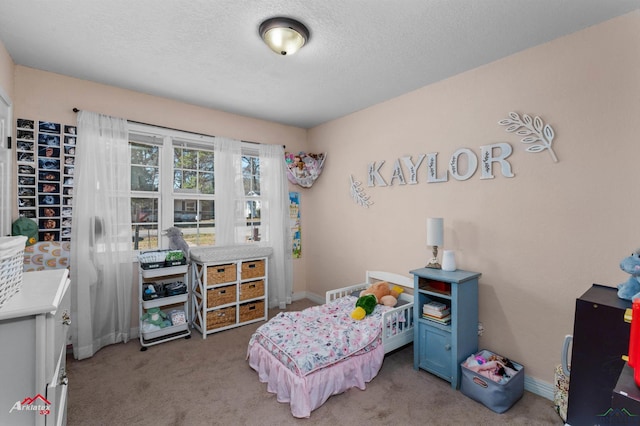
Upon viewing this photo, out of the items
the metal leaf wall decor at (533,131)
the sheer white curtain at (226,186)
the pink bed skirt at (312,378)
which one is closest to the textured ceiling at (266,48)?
the metal leaf wall decor at (533,131)

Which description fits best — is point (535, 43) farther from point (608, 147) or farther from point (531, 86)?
point (608, 147)

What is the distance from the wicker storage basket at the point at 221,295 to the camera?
3.18 meters

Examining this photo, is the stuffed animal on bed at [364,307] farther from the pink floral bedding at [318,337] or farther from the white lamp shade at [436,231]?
the white lamp shade at [436,231]

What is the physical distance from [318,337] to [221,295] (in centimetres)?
144

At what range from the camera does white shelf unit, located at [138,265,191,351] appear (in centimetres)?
290

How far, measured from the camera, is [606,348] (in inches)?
55.3

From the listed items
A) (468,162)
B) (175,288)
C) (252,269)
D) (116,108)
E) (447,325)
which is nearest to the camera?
(447,325)

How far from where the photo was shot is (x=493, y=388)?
1.97m

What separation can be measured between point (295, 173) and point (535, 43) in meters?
2.84

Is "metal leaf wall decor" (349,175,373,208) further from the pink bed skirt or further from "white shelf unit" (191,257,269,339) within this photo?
the pink bed skirt

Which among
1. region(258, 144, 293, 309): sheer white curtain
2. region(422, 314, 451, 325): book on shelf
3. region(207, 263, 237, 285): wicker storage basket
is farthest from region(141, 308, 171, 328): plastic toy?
region(422, 314, 451, 325): book on shelf

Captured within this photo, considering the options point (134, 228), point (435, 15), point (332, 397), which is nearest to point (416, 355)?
point (332, 397)

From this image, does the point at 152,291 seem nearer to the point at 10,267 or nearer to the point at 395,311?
the point at 10,267

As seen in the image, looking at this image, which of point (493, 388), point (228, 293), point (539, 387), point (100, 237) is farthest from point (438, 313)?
point (100, 237)
